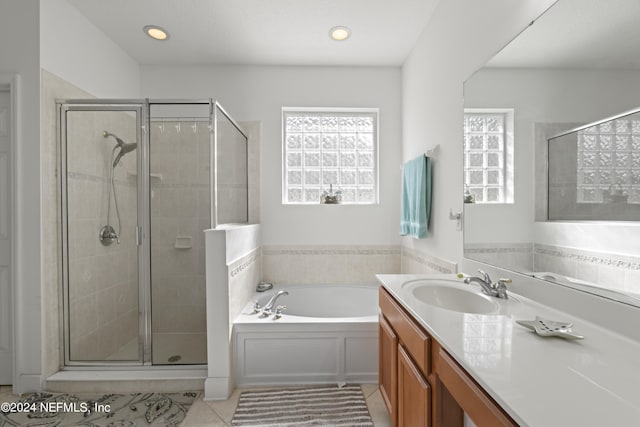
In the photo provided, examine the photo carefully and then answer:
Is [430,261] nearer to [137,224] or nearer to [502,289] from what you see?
[502,289]

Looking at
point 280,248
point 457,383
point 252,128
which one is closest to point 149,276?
point 280,248

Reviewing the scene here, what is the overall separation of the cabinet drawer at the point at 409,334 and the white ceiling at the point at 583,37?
1.07m

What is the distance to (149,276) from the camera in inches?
86.0

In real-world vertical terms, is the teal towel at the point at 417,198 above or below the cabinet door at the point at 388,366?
above

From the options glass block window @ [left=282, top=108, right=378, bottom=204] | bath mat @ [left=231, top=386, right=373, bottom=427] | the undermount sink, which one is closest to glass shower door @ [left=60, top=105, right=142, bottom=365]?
bath mat @ [left=231, top=386, right=373, bottom=427]

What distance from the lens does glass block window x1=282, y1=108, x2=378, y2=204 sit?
3.18m

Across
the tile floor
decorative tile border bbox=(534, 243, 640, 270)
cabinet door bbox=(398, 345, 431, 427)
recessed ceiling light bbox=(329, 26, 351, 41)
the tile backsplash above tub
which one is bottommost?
the tile floor

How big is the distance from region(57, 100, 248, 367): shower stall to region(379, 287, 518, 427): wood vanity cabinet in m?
1.33

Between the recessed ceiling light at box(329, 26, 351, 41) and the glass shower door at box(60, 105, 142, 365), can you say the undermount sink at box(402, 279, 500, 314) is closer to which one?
the glass shower door at box(60, 105, 142, 365)

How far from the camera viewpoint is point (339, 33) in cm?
249

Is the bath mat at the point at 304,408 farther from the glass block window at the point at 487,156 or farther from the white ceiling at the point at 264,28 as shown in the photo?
the white ceiling at the point at 264,28

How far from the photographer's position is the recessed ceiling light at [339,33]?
8.01 ft

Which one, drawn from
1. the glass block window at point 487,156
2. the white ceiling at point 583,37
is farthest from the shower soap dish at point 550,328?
the white ceiling at point 583,37

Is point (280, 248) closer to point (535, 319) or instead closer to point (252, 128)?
point (252, 128)
